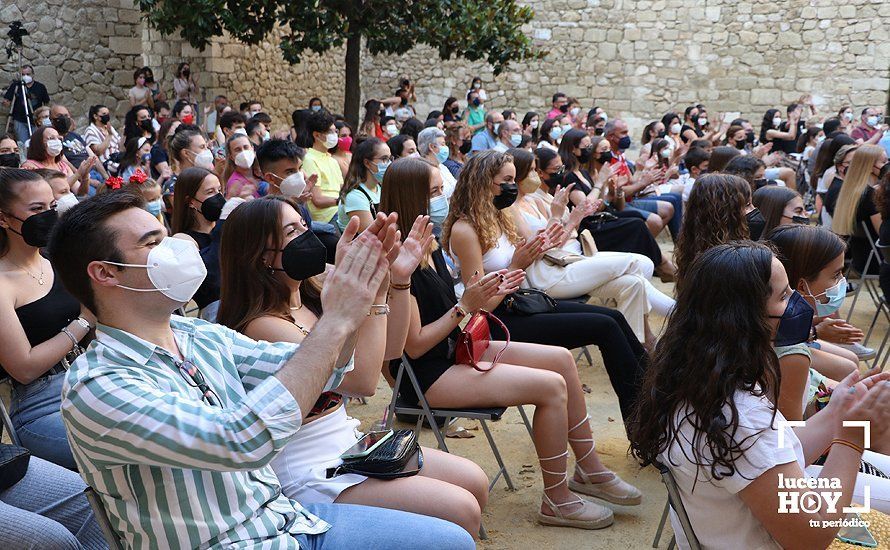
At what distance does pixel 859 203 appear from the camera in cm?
595

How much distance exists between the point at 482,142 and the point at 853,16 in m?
10.7

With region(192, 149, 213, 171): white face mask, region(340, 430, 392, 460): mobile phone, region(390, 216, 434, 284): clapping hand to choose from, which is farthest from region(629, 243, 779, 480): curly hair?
region(192, 149, 213, 171): white face mask

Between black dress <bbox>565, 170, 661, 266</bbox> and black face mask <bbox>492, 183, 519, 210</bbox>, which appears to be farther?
black dress <bbox>565, 170, 661, 266</bbox>

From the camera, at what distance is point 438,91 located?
1948cm

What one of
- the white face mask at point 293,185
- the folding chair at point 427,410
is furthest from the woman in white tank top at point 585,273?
the folding chair at point 427,410

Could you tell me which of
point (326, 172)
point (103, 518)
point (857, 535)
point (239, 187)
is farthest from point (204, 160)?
point (857, 535)

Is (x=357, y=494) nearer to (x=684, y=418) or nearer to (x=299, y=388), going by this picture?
(x=299, y=388)

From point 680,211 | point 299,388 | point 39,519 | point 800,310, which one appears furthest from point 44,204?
point 680,211

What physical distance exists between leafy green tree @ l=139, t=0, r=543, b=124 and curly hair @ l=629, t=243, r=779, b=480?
380 inches

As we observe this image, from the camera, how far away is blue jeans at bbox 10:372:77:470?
2771mm

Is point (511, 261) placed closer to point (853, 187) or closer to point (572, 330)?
point (572, 330)

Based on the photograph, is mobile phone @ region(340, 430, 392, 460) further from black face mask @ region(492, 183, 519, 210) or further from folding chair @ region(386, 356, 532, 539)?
black face mask @ region(492, 183, 519, 210)

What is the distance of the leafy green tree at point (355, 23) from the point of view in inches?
436

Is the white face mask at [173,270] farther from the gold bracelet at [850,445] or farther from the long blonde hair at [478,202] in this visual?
the long blonde hair at [478,202]
